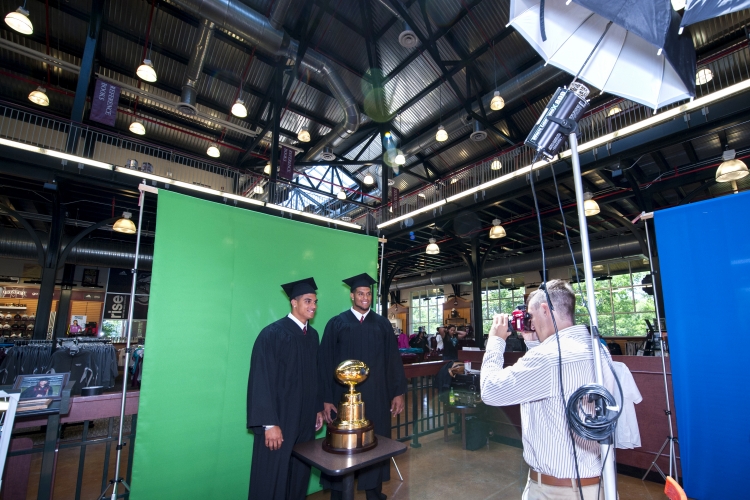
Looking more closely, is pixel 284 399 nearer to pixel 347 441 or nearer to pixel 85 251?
pixel 347 441

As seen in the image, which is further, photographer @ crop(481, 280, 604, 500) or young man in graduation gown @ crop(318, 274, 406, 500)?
young man in graduation gown @ crop(318, 274, 406, 500)

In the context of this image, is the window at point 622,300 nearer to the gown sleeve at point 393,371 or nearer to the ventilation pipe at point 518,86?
the ventilation pipe at point 518,86

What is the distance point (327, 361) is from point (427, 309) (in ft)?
73.9

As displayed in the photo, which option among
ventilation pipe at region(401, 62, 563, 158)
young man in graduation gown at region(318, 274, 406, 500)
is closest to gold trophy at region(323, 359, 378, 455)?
young man in graduation gown at region(318, 274, 406, 500)

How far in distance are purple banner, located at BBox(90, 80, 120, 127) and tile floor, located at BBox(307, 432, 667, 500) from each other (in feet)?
36.1

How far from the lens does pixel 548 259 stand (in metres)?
13.9

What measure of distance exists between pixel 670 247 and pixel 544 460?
3.05 metres

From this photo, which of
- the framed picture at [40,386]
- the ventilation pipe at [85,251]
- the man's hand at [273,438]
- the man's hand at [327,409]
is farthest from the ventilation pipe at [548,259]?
the ventilation pipe at [85,251]

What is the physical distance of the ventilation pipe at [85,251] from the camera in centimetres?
1098

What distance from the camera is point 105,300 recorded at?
15.6 meters

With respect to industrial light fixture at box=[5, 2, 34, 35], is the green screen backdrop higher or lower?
lower

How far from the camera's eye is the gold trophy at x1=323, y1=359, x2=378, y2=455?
83.4 inches

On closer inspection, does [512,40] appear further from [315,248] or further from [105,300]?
[105,300]

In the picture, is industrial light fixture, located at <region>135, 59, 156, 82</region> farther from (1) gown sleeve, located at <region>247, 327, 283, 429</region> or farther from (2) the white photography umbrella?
(2) the white photography umbrella
